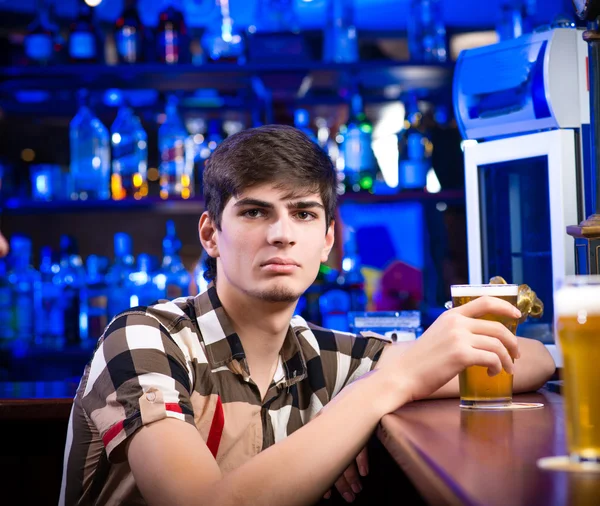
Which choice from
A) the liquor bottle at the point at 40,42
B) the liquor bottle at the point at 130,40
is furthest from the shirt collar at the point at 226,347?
the liquor bottle at the point at 40,42

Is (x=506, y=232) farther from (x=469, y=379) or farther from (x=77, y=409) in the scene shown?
(x=77, y=409)

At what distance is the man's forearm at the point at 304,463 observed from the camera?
3.09 ft

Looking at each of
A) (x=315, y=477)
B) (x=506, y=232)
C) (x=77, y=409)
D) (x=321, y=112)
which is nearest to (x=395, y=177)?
(x=321, y=112)

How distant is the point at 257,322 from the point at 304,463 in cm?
50

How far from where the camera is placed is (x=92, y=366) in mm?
1245

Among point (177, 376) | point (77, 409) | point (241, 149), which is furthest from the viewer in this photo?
point (241, 149)

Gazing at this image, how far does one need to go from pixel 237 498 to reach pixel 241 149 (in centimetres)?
71

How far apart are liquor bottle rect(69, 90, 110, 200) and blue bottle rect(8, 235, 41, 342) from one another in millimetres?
319

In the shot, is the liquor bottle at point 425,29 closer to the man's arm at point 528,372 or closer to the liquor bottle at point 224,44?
the liquor bottle at point 224,44

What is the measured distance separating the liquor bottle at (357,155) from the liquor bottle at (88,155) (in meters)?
0.91

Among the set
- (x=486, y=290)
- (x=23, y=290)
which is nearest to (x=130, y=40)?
(x=23, y=290)

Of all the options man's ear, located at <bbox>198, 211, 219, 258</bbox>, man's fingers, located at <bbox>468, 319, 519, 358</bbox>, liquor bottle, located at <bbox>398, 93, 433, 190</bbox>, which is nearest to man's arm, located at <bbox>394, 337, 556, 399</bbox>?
man's fingers, located at <bbox>468, 319, 519, 358</bbox>

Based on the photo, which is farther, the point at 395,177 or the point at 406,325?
the point at 395,177

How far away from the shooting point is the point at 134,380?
114 cm
